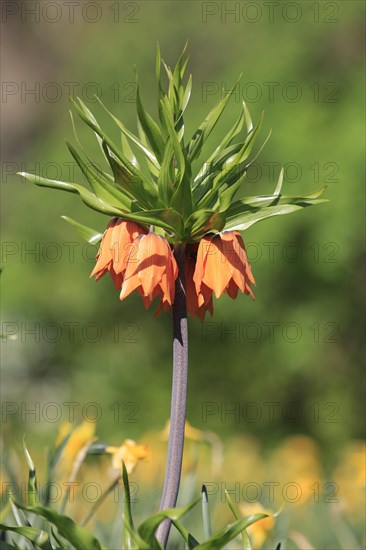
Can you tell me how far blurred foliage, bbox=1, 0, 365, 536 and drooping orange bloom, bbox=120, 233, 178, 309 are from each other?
248 centimetres

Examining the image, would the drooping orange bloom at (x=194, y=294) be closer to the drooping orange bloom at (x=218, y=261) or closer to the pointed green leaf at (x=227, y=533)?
the drooping orange bloom at (x=218, y=261)

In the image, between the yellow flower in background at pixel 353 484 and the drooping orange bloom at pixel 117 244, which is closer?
the drooping orange bloom at pixel 117 244

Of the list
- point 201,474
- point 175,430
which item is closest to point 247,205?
point 175,430

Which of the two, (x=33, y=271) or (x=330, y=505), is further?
(x=33, y=271)

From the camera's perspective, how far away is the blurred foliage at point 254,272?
140 inches

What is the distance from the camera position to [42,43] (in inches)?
359

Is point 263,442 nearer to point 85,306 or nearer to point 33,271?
point 85,306

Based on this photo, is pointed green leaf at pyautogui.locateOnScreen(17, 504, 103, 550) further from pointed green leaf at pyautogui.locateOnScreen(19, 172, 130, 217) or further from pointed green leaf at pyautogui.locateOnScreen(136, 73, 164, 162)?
pointed green leaf at pyautogui.locateOnScreen(136, 73, 164, 162)

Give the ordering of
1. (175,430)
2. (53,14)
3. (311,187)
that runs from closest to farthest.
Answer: (175,430), (311,187), (53,14)

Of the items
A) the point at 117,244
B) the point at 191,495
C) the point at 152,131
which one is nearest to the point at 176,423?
the point at 117,244

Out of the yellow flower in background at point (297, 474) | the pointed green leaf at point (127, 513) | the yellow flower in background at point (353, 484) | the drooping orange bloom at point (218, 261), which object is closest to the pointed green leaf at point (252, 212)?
the drooping orange bloom at point (218, 261)

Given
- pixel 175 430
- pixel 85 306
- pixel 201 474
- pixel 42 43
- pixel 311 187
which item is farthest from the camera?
pixel 42 43

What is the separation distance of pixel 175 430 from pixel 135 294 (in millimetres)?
3026

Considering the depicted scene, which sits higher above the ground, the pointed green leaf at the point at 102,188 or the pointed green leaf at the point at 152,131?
the pointed green leaf at the point at 152,131
